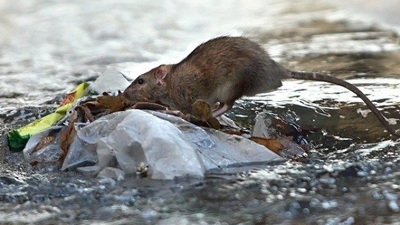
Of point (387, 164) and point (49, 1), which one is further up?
point (49, 1)

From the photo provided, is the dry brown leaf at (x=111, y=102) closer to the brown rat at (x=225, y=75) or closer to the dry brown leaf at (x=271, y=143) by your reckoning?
the brown rat at (x=225, y=75)

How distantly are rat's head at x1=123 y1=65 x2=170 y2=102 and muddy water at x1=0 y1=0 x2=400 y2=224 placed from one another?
1.67ft

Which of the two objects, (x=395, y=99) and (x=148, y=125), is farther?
(x=395, y=99)

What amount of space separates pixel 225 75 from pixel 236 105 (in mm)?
774

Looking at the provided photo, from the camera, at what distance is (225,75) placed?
509 cm

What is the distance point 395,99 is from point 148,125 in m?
2.10

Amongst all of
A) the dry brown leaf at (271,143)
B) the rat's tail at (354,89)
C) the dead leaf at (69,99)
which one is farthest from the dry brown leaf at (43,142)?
the rat's tail at (354,89)

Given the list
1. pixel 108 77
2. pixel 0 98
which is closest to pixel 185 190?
pixel 108 77

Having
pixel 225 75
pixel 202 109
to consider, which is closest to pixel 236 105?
pixel 225 75

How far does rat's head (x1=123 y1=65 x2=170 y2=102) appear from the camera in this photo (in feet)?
17.8

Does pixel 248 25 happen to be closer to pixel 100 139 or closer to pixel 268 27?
pixel 268 27

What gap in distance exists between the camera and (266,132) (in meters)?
4.89

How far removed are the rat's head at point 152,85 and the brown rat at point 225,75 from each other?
5 centimetres

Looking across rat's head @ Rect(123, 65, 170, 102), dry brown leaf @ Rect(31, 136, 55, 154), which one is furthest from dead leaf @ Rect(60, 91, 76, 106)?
dry brown leaf @ Rect(31, 136, 55, 154)
